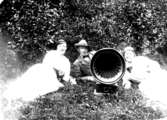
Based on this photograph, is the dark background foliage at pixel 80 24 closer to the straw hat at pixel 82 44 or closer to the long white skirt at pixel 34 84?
the straw hat at pixel 82 44

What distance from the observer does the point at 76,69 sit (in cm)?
965

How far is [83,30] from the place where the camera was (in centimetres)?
1045

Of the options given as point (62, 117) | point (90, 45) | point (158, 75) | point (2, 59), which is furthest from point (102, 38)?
point (62, 117)

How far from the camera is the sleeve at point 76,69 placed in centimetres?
962

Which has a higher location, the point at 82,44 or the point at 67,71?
the point at 82,44

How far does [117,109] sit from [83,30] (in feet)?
9.86

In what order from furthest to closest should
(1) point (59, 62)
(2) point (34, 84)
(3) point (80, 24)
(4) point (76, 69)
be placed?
(3) point (80, 24), (4) point (76, 69), (1) point (59, 62), (2) point (34, 84)

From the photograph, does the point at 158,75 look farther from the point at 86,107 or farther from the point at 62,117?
the point at 62,117

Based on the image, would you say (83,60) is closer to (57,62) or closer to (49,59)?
(57,62)

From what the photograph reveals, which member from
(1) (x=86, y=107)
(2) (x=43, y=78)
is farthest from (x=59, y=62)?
(1) (x=86, y=107)

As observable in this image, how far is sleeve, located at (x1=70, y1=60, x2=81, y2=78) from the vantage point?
962cm

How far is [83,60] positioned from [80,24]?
49.2 inches

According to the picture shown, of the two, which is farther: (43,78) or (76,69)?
(76,69)

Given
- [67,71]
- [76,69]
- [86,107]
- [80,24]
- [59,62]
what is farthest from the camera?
[80,24]
